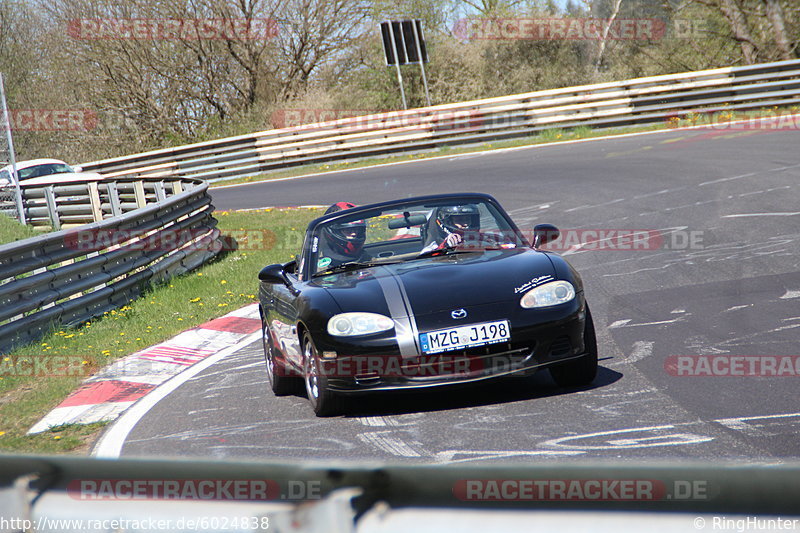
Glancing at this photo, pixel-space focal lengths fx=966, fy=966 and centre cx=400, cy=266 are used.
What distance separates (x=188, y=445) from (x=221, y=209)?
15.5m

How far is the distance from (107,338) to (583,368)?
5479 mm

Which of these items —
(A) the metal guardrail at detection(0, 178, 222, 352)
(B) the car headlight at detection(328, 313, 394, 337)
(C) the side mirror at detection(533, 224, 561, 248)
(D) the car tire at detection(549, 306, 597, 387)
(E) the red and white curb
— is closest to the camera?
(B) the car headlight at detection(328, 313, 394, 337)

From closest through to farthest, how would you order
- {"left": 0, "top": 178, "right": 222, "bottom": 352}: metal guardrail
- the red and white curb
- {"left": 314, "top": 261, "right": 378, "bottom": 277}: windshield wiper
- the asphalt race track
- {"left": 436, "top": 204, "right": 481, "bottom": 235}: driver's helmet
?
the asphalt race track < {"left": 314, "top": 261, "right": 378, "bottom": 277}: windshield wiper < the red and white curb < {"left": 436, "top": 204, "right": 481, "bottom": 235}: driver's helmet < {"left": 0, "top": 178, "right": 222, "bottom": 352}: metal guardrail

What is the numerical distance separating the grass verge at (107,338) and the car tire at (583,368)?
290 cm

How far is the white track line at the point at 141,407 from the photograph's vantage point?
5750 millimetres

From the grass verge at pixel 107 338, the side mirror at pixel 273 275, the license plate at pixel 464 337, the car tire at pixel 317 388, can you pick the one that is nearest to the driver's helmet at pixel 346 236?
the side mirror at pixel 273 275

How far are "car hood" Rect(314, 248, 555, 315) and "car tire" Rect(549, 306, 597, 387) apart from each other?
0.42m

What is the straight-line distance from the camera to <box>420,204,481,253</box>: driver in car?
22.6ft

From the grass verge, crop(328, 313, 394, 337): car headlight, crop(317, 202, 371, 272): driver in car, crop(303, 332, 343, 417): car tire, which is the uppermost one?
crop(317, 202, 371, 272): driver in car

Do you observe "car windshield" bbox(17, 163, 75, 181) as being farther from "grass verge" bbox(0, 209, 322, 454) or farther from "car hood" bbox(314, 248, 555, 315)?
"car hood" bbox(314, 248, 555, 315)

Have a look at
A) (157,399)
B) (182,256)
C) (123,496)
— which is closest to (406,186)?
(182,256)

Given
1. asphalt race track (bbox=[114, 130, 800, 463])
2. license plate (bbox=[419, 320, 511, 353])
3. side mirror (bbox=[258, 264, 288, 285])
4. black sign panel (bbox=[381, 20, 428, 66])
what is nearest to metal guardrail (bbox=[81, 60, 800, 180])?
black sign panel (bbox=[381, 20, 428, 66])

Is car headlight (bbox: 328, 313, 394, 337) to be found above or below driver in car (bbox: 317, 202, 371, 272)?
below

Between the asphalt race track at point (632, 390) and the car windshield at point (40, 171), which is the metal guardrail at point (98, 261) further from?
the car windshield at point (40, 171)
